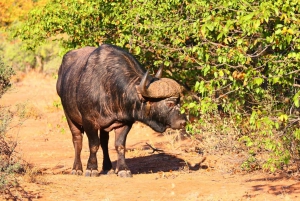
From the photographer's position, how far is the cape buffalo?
12.2 meters

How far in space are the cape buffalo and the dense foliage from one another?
47cm

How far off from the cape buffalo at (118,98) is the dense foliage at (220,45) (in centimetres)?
47

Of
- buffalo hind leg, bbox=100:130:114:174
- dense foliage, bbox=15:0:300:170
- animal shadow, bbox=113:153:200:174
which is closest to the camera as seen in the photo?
dense foliage, bbox=15:0:300:170

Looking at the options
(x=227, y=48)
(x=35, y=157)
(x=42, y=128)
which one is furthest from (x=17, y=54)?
(x=227, y=48)

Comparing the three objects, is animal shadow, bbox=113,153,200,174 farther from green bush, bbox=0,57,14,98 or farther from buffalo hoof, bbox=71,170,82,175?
green bush, bbox=0,57,14,98

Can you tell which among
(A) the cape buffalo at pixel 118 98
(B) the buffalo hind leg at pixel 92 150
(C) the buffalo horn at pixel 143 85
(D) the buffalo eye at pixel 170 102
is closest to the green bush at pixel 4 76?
(A) the cape buffalo at pixel 118 98

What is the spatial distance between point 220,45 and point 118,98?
302 cm

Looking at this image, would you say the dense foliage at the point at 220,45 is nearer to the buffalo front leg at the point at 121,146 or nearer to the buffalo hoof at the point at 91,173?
the buffalo front leg at the point at 121,146

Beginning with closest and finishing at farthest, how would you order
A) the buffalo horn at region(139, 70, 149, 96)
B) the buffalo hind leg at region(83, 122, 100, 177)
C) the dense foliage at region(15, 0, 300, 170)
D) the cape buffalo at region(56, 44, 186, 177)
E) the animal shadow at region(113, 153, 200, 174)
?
the dense foliage at region(15, 0, 300, 170), the buffalo horn at region(139, 70, 149, 96), the cape buffalo at region(56, 44, 186, 177), the buffalo hind leg at region(83, 122, 100, 177), the animal shadow at region(113, 153, 200, 174)

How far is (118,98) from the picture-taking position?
41.0 feet

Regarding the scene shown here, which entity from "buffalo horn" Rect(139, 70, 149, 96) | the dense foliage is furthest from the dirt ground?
"buffalo horn" Rect(139, 70, 149, 96)

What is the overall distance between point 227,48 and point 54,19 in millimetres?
5549

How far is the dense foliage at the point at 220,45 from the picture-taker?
29.7 feet

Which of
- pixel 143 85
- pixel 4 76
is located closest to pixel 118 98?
pixel 143 85
